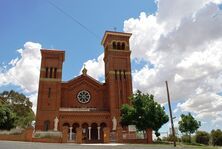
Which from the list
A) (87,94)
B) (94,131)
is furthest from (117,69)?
(94,131)

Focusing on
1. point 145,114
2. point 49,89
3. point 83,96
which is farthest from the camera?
point 83,96

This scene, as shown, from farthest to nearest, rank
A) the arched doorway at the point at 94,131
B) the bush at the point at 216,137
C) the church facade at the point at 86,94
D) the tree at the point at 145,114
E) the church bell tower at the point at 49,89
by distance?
the bush at the point at 216,137
the arched doorway at the point at 94,131
the church facade at the point at 86,94
the church bell tower at the point at 49,89
the tree at the point at 145,114

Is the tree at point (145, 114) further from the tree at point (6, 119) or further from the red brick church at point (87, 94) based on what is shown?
the tree at point (6, 119)

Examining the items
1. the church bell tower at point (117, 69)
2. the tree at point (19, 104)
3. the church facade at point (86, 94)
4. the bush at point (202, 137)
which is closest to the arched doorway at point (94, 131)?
the church facade at point (86, 94)

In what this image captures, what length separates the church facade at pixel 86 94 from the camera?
42.9 meters

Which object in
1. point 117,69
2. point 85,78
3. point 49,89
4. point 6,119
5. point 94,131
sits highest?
Answer: point 117,69

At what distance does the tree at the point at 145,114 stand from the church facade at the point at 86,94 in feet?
22.1

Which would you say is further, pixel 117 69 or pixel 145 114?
pixel 117 69

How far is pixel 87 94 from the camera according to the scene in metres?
47.7

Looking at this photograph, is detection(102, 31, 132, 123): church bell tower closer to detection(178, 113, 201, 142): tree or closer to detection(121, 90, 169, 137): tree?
detection(121, 90, 169, 137): tree

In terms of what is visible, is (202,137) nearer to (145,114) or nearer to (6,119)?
(145,114)

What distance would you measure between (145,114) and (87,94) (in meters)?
15.7

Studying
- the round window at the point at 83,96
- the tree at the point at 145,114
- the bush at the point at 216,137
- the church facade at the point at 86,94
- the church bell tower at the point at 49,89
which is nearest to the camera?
the tree at the point at 145,114

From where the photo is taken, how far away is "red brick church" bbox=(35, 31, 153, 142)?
141ft
